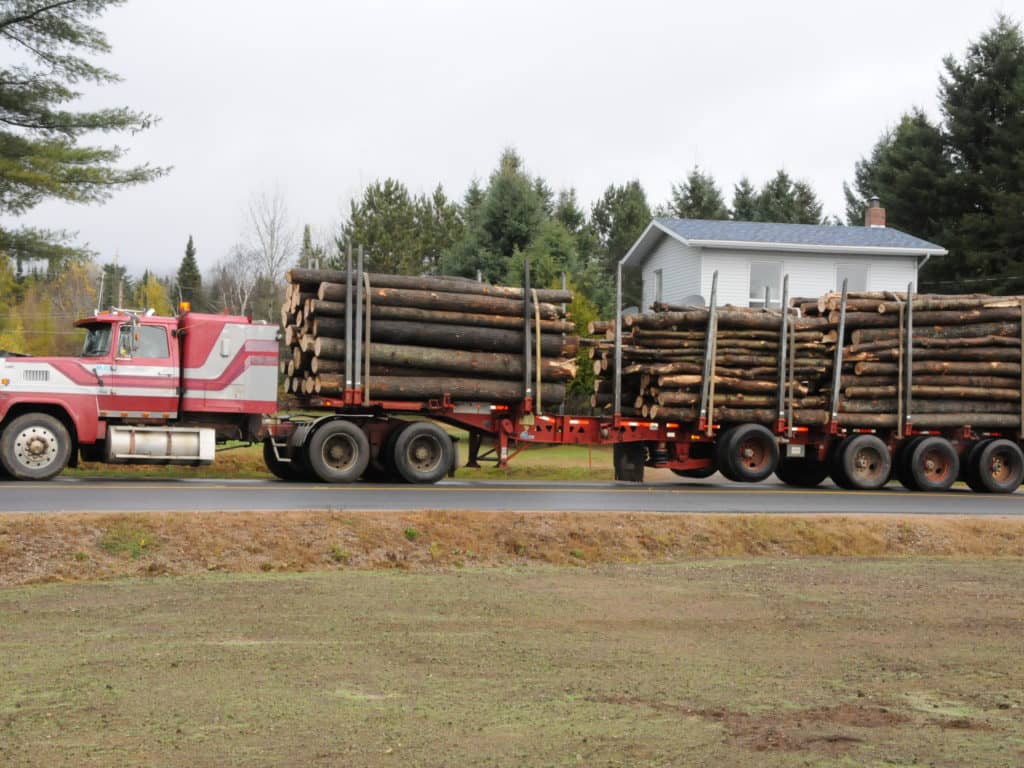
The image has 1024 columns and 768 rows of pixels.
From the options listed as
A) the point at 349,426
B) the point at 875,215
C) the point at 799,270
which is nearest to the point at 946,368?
the point at 349,426

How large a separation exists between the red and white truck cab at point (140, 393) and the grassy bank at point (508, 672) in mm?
8621

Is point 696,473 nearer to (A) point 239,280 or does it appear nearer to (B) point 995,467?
(B) point 995,467

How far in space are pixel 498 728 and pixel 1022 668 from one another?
4.11 m

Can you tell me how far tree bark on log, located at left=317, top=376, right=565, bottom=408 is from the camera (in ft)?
74.9

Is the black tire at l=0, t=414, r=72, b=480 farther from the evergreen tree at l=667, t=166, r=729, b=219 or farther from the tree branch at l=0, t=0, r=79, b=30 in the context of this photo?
the evergreen tree at l=667, t=166, r=729, b=219

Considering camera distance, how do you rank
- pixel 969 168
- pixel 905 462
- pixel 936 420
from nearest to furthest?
1. pixel 905 462
2. pixel 936 420
3. pixel 969 168

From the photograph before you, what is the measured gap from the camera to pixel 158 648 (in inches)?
366

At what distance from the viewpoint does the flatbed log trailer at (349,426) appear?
2131 cm

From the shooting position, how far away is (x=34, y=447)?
20406 mm

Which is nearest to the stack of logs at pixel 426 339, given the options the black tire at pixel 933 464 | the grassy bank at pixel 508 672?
the black tire at pixel 933 464

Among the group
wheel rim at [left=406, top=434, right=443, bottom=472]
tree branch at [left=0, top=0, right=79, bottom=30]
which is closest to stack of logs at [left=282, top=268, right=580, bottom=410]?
wheel rim at [left=406, top=434, right=443, bottom=472]

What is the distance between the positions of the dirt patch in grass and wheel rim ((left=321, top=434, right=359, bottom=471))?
6.62m

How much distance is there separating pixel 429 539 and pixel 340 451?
7.69 m

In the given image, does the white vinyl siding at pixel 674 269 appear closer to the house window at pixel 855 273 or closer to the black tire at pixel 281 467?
the house window at pixel 855 273
